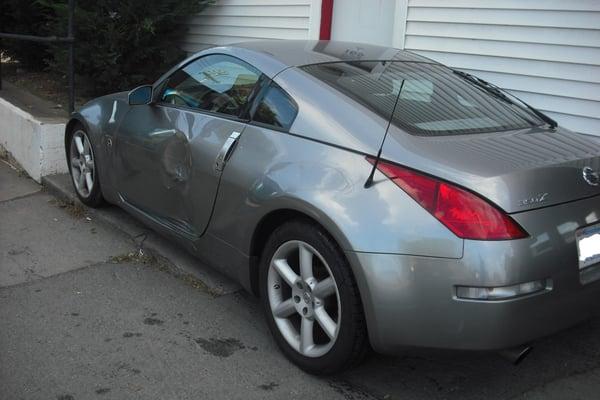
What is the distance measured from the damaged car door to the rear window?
0.56 metres

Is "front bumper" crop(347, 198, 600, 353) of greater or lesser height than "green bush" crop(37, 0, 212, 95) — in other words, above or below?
below

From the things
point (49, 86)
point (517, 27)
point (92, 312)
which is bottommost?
point (92, 312)

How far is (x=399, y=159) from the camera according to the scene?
8.69ft

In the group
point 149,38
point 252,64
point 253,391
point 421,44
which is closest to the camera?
point 253,391

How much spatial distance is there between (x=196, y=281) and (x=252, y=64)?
143 centimetres

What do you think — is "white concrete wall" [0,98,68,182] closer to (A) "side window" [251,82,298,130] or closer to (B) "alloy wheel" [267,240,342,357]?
(A) "side window" [251,82,298,130]

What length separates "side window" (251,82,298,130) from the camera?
3168 millimetres

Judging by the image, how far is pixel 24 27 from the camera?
984 centimetres

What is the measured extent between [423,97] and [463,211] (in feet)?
3.19

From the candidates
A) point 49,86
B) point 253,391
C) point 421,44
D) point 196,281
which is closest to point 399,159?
point 253,391

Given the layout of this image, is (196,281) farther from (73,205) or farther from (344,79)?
(73,205)

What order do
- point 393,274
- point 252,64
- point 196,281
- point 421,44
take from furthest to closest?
point 421,44
point 196,281
point 252,64
point 393,274

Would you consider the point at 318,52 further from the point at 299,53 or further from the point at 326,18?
the point at 326,18

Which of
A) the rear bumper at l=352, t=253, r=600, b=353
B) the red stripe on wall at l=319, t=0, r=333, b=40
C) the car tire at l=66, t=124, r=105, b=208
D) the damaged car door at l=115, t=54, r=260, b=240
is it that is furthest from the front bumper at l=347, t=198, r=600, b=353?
the red stripe on wall at l=319, t=0, r=333, b=40
